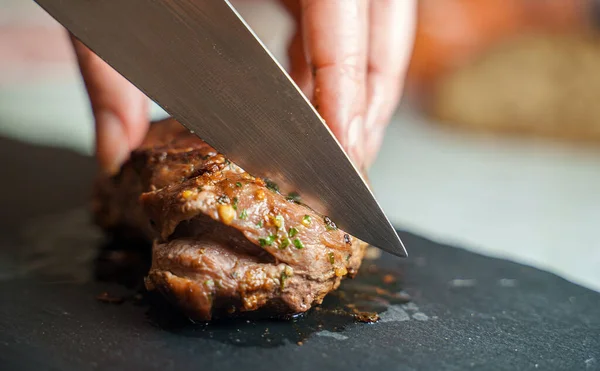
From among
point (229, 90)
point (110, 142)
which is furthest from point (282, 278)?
point (110, 142)

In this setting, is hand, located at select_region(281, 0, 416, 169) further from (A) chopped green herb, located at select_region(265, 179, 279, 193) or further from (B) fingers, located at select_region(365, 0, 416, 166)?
(A) chopped green herb, located at select_region(265, 179, 279, 193)

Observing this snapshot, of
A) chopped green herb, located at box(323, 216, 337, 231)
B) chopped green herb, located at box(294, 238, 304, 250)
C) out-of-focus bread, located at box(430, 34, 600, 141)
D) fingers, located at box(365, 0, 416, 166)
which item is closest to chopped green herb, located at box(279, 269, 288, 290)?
chopped green herb, located at box(294, 238, 304, 250)

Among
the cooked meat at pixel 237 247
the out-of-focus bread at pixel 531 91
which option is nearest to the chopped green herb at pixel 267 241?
the cooked meat at pixel 237 247

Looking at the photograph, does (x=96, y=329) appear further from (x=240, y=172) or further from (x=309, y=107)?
(x=309, y=107)

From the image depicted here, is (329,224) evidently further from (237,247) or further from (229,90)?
(229,90)

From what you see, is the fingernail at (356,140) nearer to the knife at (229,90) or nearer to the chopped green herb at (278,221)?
the knife at (229,90)

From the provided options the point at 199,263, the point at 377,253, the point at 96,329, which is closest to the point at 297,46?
the point at 377,253
